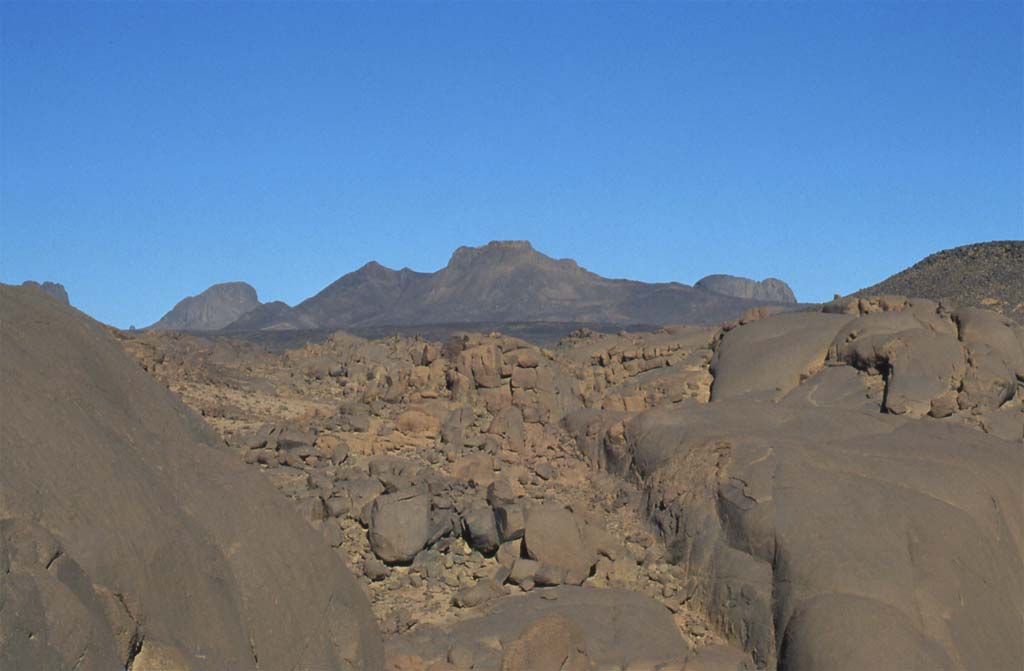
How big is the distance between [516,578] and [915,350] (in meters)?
6.67

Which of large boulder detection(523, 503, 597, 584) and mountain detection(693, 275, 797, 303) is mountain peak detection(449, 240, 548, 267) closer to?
mountain detection(693, 275, 797, 303)

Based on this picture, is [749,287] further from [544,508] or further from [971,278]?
[544,508]

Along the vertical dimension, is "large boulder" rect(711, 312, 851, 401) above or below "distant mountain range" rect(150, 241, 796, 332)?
below

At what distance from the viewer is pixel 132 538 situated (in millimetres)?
4730

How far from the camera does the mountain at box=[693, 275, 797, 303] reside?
440ft

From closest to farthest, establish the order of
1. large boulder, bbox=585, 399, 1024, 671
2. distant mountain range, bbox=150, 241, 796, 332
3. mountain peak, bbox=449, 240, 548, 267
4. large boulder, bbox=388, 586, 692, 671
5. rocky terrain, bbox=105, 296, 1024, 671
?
large boulder, bbox=388, 586, 692, 671 < large boulder, bbox=585, 399, 1024, 671 < rocky terrain, bbox=105, 296, 1024, 671 < distant mountain range, bbox=150, 241, 796, 332 < mountain peak, bbox=449, 240, 548, 267

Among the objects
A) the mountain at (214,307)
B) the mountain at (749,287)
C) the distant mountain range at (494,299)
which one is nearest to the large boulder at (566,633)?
the distant mountain range at (494,299)

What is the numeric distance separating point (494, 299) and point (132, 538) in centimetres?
10592

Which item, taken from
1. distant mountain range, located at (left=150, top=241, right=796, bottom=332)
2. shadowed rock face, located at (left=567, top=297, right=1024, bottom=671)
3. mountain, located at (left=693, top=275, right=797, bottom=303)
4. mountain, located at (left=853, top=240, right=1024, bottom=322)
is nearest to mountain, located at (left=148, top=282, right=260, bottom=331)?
distant mountain range, located at (left=150, top=241, right=796, bottom=332)

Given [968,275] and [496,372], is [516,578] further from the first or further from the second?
[968,275]

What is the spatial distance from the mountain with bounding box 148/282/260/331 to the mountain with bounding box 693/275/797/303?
5700cm

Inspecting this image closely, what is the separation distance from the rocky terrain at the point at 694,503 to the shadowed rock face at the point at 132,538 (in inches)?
33.7

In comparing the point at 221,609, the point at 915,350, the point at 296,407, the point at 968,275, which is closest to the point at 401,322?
the point at 968,275

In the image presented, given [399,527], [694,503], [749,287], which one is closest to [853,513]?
[694,503]
